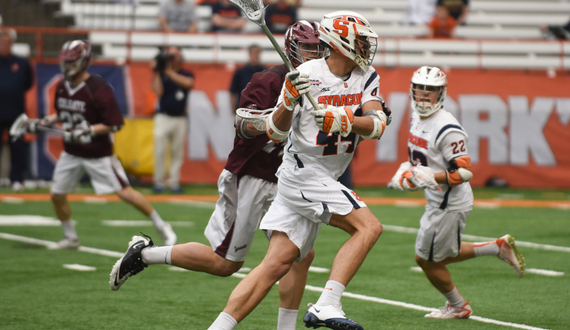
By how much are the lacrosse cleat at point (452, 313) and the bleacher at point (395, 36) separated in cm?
1002

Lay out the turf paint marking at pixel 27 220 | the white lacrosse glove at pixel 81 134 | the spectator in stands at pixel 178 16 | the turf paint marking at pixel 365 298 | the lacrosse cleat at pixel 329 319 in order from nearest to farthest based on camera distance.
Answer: the lacrosse cleat at pixel 329 319 → the turf paint marking at pixel 365 298 → the white lacrosse glove at pixel 81 134 → the turf paint marking at pixel 27 220 → the spectator in stands at pixel 178 16

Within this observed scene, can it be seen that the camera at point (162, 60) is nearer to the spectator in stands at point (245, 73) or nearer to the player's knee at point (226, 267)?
the spectator in stands at point (245, 73)

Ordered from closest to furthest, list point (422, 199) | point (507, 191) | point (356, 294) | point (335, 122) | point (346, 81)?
point (335, 122), point (346, 81), point (356, 294), point (422, 199), point (507, 191)

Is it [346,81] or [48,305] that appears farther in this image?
[48,305]

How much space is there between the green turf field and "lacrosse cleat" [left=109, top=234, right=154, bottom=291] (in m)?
0.32

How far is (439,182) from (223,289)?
2.04 meters

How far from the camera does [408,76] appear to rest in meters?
13.7

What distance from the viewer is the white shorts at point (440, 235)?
5637mm

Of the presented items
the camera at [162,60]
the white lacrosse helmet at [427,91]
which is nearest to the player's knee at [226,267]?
the white lacrosse helmet at [427,91]

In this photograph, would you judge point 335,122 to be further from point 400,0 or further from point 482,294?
point 400,0

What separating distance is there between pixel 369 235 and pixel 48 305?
105 inches

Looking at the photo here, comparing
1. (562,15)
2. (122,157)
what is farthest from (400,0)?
(122,157)

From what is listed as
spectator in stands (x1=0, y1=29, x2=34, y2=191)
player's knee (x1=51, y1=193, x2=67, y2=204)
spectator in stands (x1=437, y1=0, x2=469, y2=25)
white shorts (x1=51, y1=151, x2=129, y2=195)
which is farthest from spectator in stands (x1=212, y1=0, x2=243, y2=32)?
player's knee (x1=51, y1=193, x2=67, y2=204)

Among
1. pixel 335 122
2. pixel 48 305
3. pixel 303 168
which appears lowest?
pixel 48 305
